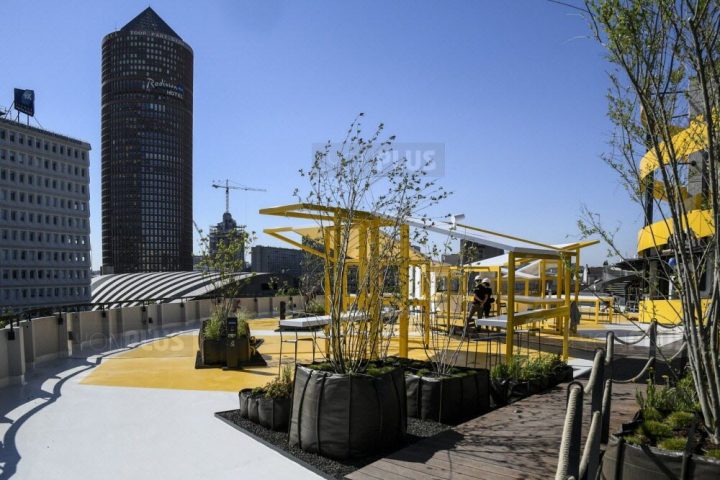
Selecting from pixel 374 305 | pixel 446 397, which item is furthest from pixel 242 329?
pixel 446 397

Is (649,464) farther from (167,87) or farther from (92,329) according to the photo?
(167,87)

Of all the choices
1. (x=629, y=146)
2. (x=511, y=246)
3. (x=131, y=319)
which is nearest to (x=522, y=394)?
(x=511, y=246)

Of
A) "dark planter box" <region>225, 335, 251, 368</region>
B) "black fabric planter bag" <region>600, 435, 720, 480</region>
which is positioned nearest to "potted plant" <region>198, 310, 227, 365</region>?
"dark planter box" <region>225, 335, 251, 368</region>

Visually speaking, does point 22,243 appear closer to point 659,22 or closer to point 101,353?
point 101,353

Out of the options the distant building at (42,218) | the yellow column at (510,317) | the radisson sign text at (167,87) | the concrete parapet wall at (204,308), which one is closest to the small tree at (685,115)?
the yellow column at (510,317)

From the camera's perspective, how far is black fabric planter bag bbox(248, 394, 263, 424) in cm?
531

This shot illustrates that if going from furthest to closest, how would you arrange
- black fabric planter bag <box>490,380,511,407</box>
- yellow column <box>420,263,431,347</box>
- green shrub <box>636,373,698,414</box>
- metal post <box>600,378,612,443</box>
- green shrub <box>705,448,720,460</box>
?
yellow column <box>420,263,431,347</box> → black fabric planter bag <box>490,380,511,407</box> → green shrub <box>636,373,698,414</box> → metal post <box>600,378,612,443</box> → green shrub <box>705,448,720,460</box>

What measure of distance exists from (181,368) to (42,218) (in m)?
90.5

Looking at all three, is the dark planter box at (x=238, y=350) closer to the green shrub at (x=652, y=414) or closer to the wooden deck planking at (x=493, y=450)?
the wooden deck planking at (x=493, y=450)

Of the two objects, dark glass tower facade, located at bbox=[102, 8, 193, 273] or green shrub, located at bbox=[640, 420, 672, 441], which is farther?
dark glass tower facade, located at bbox=[102, 8, 193, 273]

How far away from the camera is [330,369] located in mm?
4781

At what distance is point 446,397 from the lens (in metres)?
5.16

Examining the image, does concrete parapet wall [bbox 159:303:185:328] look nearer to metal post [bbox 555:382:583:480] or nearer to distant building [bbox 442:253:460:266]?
distant building [bbox 442:253:460:266]

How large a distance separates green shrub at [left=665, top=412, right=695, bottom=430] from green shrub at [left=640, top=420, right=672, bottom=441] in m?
0.10
